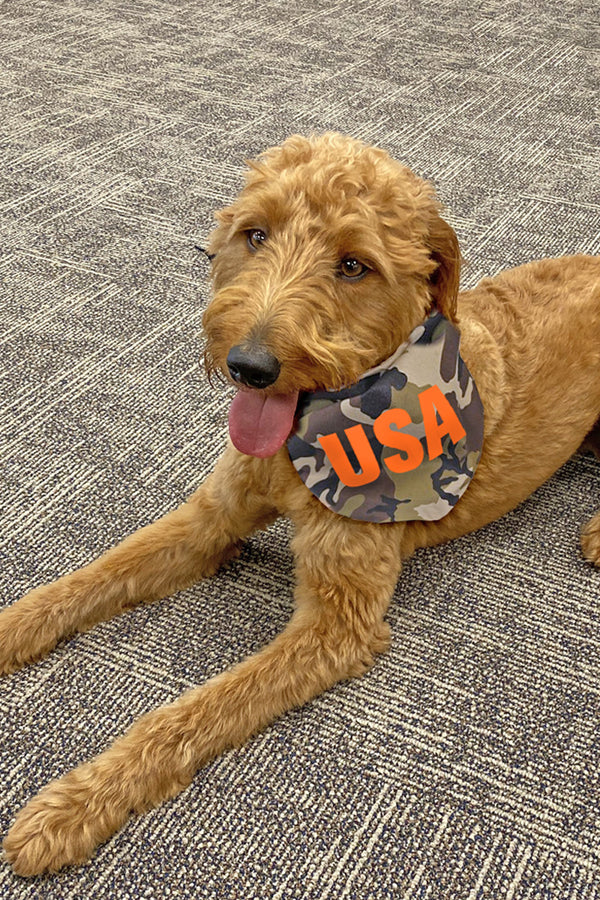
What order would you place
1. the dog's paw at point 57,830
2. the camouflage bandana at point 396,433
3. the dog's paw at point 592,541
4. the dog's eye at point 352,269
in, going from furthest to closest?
the dog's paw at point 592,541 < the camouflage bandana at point 396,433 < the dog's eye at point 352,269 < the dog's paw at point 57,830

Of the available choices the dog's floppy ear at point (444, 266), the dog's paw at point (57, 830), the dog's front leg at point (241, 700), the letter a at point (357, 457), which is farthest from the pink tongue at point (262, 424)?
the dog's paw at point (57, 830)

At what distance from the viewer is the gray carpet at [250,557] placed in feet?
5.18

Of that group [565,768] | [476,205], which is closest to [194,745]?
[565,768]

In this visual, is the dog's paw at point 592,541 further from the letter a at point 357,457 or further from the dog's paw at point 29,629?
the dog's paw at point 29,629

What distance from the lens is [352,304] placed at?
161 cm

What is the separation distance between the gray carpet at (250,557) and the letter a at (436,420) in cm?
41

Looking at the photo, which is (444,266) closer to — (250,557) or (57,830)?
(250,557)

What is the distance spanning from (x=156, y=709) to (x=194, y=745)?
0.35ft

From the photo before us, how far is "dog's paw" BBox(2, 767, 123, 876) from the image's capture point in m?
1.48

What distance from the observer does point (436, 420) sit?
183 centimetres

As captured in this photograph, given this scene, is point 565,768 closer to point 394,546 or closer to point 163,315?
point 394,546

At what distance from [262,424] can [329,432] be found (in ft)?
0.51

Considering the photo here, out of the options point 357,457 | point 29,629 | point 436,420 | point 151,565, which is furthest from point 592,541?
point 29,629

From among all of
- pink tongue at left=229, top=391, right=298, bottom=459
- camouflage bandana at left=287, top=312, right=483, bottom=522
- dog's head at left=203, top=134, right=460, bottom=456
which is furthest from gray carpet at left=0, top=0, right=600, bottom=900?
dog's head at left=203, top=134, right=460, bottom=456
